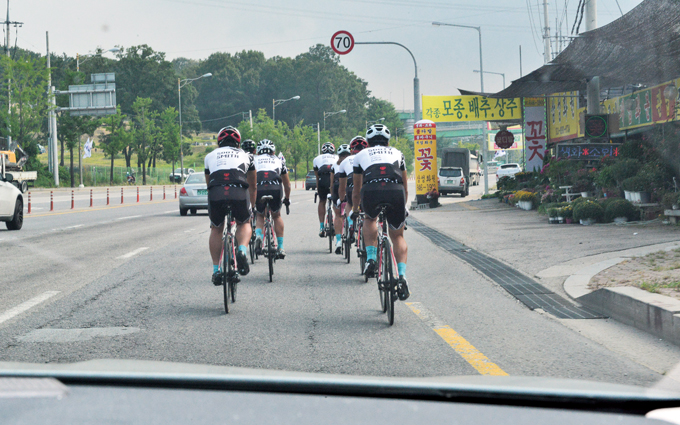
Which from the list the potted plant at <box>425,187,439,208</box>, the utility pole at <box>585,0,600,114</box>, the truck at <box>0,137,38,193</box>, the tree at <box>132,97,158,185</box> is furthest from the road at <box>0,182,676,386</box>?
the tree at <box>132,97,158,185</box>

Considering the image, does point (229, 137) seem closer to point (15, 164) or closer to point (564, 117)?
point (564, 117)

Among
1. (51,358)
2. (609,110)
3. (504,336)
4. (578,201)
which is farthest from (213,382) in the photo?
(609,110)

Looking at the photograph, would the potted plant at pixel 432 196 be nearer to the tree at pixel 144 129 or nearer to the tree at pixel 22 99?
the tree at pixel 22 99

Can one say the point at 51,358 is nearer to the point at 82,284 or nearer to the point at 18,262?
the point at 82,284

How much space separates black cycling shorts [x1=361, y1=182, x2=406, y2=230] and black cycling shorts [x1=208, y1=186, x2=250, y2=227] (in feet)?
4.36

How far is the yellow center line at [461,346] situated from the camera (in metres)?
4.99

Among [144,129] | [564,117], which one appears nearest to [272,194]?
[564,117]

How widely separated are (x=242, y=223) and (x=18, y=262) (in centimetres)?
562

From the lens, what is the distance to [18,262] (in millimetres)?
11883

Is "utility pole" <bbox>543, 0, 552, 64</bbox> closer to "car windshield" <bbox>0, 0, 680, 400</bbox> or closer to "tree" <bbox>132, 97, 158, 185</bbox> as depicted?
"car windshield" <bbox>0, 0, 680, 400</bbox>

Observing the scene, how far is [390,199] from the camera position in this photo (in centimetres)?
735

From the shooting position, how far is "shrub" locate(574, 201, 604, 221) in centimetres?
1672

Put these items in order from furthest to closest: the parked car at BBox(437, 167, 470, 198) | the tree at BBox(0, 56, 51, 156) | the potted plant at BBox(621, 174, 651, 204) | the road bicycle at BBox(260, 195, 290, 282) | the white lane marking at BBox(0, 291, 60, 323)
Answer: the tree at BBox(0, 56, 51, 156) → the parked car at BBox(437, 167, 470, 198) → the potted plant at BBox(621, 174, 651, 204) → the road bicycle at BBox(260, 195, 290, 282) → the white lane marking at BBox(0, 291, 60, 323)

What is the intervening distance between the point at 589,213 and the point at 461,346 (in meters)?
11.9
